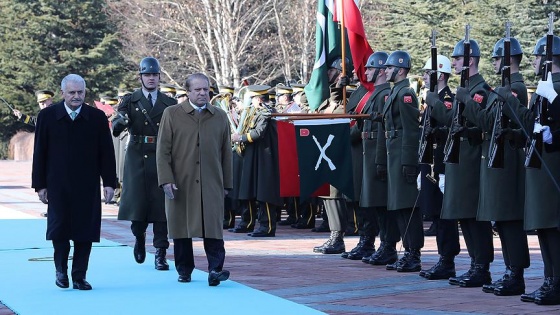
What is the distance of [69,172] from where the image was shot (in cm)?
1090

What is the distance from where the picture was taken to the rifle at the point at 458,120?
420 inches

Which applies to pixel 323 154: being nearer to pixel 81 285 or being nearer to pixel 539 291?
pixel 81 285

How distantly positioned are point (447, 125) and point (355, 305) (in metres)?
2.16

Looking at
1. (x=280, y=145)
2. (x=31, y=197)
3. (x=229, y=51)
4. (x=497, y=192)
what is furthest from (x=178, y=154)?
(x=229, y=51)

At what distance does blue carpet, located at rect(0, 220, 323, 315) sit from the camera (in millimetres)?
9727

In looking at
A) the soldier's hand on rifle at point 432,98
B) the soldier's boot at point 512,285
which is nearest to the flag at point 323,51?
the soldier's hand on rifle at point 432,98

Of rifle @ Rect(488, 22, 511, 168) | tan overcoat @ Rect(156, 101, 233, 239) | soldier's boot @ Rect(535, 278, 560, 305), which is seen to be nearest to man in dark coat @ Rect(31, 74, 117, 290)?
tan overcoat @ Rect(156, 101, 233, 239)

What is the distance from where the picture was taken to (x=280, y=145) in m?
15.3

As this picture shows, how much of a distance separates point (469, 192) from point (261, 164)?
→ 22.6 feet

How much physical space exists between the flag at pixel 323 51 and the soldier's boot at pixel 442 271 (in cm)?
329

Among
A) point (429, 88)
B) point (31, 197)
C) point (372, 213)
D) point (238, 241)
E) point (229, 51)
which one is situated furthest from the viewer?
point (229, 51)

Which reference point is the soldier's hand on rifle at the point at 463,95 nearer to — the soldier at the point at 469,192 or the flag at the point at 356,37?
the soldier at the point at 469,192

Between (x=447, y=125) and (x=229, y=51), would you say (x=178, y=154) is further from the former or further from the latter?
(x=229, y=51)

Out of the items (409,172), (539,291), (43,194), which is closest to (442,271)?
(409,172)
